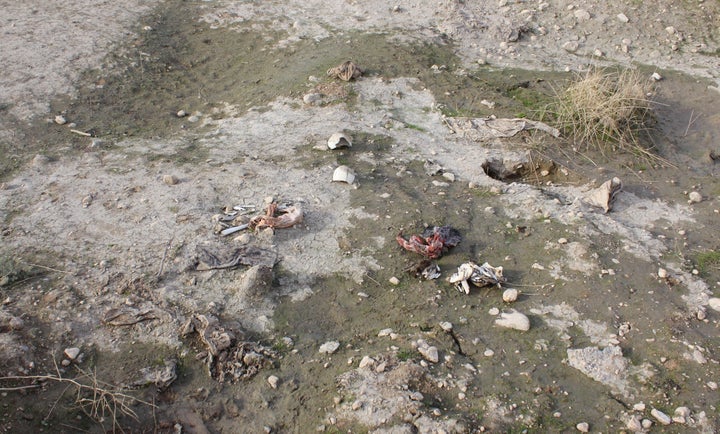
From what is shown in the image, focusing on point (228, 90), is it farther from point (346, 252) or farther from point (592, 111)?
point (592, 111)

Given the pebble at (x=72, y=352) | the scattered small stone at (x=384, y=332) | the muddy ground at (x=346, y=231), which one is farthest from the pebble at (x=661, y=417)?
the pebble at (x=72, y=352)

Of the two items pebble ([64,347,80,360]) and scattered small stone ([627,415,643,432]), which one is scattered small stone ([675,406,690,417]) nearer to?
scattered small stone ([627,415,643,432])

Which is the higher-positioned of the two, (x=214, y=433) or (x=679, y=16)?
(x=679, y=16)

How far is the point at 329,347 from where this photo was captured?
3.00m

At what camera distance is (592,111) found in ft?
15.5

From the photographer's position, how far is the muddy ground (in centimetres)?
276

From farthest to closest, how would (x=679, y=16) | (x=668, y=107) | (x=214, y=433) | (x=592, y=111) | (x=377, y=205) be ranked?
(x=679, y=16), (x=668, y=107), (x=592, y=111), (x=377, y=205), (x=214, y=433)

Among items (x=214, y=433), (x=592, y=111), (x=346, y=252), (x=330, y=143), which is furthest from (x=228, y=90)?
(x=214, y=433)

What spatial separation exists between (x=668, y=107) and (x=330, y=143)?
322 cm

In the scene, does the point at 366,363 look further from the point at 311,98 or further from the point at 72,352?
the point at 311,98

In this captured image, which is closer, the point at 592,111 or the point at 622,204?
the point at 622,204

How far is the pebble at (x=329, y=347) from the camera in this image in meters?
2.98

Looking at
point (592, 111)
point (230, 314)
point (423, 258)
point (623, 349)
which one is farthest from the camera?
point (592, 111)

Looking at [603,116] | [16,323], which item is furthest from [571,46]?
[16,323]
